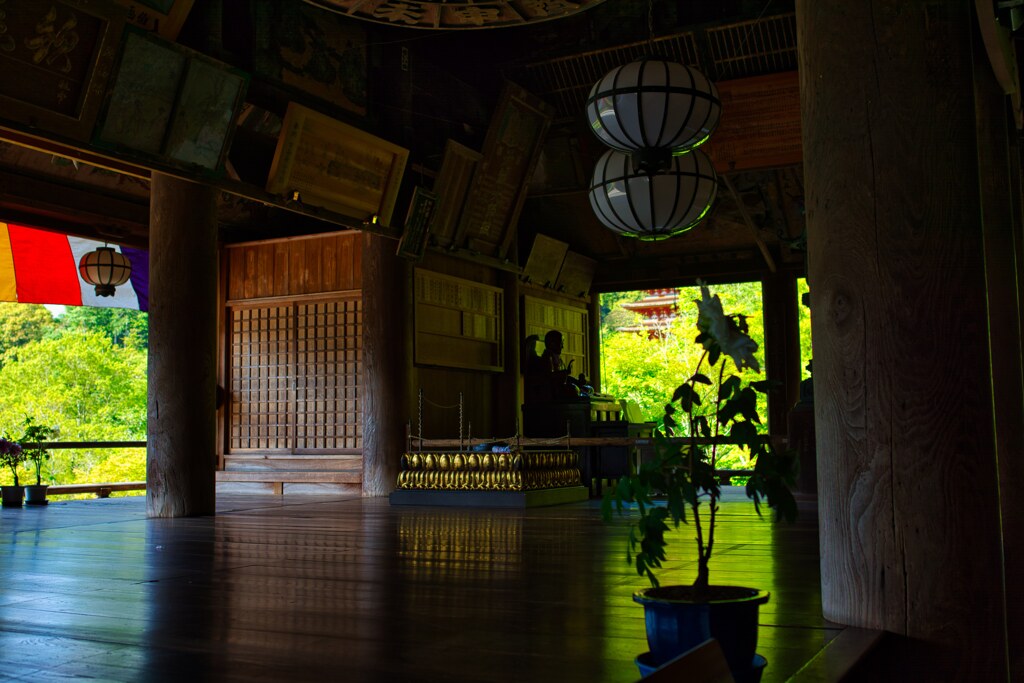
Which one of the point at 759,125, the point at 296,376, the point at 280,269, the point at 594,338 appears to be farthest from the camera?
the point at 594,338

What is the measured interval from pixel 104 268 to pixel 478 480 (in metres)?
4.46

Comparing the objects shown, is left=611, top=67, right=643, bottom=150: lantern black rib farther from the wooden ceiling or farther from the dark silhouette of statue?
the dark silhouette of statue

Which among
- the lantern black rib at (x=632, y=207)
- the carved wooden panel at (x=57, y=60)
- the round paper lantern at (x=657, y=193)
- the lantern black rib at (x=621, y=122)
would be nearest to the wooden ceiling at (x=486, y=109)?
the carved wooden panel at (x=57, y=60)

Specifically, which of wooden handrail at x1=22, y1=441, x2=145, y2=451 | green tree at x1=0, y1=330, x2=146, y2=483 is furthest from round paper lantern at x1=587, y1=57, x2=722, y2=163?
green tree at x1=0, y1=330, x2=146, y2=483

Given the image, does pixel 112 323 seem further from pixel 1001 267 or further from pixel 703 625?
pixel 703 625

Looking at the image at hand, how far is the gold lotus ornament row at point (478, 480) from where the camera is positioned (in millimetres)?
7156

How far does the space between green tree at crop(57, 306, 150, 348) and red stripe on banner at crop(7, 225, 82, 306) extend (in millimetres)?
9459

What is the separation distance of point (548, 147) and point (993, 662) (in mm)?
9267

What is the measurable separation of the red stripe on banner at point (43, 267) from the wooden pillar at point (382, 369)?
4.23 metres

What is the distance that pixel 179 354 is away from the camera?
20.9 feet

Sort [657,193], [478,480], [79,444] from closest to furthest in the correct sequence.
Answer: [657,193] < [478,480] < [79,444]

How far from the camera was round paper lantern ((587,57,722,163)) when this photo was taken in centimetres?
459

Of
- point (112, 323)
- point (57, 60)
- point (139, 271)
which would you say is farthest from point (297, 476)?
point (112, 323)

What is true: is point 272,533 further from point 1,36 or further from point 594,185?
point 1,36
